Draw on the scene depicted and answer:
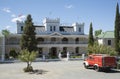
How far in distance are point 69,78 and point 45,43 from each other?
36.1m

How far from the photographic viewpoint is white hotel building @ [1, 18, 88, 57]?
6097 centimetres

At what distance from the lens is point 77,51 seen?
6569 centimetres

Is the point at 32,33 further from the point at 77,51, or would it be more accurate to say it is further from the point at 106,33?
the point at 106,33

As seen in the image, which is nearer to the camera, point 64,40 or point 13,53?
point 13,53

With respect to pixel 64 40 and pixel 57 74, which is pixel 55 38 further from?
pixel 57 74

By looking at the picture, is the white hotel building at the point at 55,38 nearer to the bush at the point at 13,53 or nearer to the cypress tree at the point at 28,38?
the bush at the point at 13,53

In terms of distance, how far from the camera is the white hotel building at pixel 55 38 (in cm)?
6097

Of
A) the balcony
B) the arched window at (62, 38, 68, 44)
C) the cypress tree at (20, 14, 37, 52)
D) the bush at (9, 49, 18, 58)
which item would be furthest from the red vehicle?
the arched window at (62, 38, 68, 44)

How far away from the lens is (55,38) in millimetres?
64062

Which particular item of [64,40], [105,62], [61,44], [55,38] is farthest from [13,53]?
[105,62]

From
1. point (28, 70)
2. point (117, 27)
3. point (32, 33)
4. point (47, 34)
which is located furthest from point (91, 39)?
point (28, 70)

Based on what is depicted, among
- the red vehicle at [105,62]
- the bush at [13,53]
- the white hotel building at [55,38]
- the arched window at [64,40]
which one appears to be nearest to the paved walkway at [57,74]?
the red vehicle at [105,62]

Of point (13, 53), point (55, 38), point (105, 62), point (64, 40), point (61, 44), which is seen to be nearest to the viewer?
point (105, 62)

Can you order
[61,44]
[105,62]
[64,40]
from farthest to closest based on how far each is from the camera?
[64,40]
[61,44]
[105,62]
